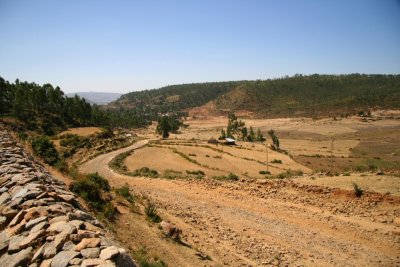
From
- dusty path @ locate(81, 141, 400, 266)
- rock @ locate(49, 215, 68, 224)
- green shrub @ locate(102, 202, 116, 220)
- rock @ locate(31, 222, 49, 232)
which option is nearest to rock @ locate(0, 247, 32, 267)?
rock @ locate(31, 222, 49, 232)

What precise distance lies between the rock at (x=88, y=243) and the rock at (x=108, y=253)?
0.38m

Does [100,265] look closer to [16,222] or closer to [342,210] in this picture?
[16,222]

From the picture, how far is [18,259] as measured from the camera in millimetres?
7344

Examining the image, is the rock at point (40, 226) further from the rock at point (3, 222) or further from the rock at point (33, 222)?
the rock at point (3, 222)

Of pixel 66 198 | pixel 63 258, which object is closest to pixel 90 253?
pixel 63 258

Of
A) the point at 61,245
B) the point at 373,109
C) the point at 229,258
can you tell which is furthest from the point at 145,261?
the point at 373,109

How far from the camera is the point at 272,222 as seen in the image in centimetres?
2267

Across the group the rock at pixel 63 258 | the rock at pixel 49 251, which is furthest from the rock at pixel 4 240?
the rock at pixel 63 258

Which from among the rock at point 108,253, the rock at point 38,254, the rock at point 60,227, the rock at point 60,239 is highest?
the rock at point 60,227

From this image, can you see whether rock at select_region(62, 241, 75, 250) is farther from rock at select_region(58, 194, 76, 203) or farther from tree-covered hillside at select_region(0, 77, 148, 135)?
tree-covered hillside at select_region(0, 77, 148, 135)

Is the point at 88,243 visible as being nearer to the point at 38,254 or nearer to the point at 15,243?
the point at 38,254

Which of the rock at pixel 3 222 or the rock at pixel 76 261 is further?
the rock at pixel 3 222

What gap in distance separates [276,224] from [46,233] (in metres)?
17.8

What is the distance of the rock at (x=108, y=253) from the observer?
7008 mm
